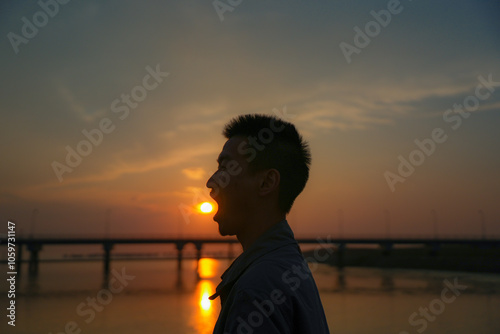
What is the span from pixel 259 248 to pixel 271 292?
0.34m

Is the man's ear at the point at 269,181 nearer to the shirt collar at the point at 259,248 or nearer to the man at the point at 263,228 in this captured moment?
the man at the point at 263,228

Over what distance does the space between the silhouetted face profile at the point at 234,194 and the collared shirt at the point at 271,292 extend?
165 mm

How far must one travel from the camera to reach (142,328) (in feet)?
66.8

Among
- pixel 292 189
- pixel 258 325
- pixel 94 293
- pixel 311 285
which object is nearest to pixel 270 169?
pixel 292 189

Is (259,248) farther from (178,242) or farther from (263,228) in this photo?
(178,242)

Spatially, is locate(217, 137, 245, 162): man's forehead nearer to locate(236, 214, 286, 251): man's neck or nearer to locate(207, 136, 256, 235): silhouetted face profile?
locate(207, 136, 256, 235): silhouetted face profile

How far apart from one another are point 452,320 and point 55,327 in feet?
69.6

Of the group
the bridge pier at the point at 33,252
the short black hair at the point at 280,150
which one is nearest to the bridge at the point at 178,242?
the bridge pier at the point at 33,252

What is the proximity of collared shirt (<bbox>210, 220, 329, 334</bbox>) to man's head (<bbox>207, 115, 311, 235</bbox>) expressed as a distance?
15cm

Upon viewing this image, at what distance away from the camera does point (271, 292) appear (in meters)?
1.34

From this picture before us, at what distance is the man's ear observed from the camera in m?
1.85

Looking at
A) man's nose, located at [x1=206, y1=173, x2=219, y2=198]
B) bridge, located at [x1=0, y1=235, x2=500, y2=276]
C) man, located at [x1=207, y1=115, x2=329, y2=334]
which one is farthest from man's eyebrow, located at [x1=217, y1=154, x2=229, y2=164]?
bridge, located at [x1=0, y1=235, x2=500, y2=276]

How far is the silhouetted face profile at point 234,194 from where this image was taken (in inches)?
72.1

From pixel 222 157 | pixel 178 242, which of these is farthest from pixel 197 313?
pixel 178 242
